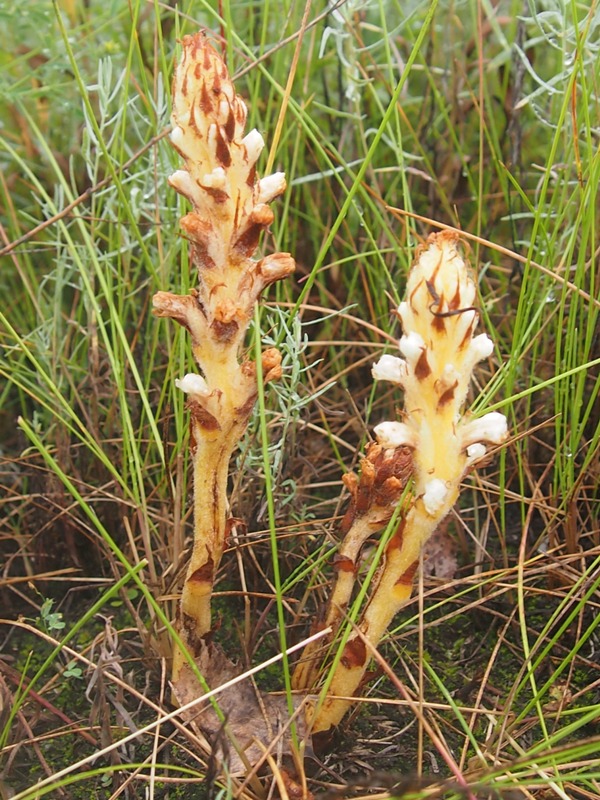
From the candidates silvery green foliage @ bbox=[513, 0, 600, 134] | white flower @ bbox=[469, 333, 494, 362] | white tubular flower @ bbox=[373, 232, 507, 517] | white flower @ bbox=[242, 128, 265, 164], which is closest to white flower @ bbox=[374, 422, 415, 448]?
white tubular flower @ bbox=[373, 232, 507, 517]

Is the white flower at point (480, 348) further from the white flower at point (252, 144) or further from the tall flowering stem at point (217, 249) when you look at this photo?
the white flower at point (252, 144)

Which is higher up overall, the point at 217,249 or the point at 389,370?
the point at 217,249

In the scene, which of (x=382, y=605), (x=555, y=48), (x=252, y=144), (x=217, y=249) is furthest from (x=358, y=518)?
(x=555, y=48)

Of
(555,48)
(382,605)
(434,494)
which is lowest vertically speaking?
(382,605)

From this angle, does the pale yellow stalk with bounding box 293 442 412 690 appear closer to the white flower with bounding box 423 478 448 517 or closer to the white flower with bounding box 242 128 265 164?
the white flower with bounding box 423 478 448 517

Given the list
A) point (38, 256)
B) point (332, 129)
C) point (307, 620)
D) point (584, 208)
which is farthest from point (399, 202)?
point (307, 620)

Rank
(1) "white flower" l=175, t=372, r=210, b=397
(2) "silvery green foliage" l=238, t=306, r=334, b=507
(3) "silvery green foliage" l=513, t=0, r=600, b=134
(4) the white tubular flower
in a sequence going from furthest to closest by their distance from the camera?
(3) "silvery green foliage" l=513, t=0, r=600, b=134, (2) "silvery green foliage" l=238, t=306, r=334, b=507, (1) "white flower" l=175, t=372, r=210, b=397, (4) the white tubular flower

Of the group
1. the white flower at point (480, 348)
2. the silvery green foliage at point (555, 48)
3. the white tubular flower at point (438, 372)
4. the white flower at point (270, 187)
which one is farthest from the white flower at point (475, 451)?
the silvery green foliage at point (555, 48)

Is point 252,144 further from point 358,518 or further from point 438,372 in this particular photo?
point 358,518
